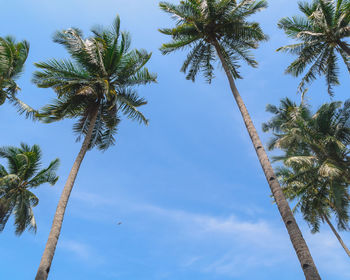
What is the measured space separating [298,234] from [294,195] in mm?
15642

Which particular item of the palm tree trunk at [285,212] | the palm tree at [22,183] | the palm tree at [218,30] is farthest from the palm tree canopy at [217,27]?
the palm tree at [22,183]

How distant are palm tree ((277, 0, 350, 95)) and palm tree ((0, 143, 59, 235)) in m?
20.1

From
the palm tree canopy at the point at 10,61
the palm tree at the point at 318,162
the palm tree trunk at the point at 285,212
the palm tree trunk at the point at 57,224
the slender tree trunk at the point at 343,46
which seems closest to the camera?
the palm tree trunk at the point at 285,212

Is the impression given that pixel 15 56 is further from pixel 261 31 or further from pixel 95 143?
pixel 261 31

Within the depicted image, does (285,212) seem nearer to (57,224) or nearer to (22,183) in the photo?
(57,224)

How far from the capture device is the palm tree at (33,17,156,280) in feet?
42.7

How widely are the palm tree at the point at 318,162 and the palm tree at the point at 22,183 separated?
18490 millimetres

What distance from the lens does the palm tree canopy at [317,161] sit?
17.9 meters

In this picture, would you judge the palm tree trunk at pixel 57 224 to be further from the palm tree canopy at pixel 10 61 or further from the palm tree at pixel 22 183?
the palm tree at pixel 22 183

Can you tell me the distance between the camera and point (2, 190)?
750 inches

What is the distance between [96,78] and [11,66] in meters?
4.23

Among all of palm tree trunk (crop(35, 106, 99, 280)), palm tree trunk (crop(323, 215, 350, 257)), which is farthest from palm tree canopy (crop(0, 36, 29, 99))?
palm tree trunk (crop(323, 215, 350, 257))

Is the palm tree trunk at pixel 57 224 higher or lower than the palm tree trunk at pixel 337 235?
lower

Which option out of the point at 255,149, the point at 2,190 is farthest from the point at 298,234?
the point at 2,190
